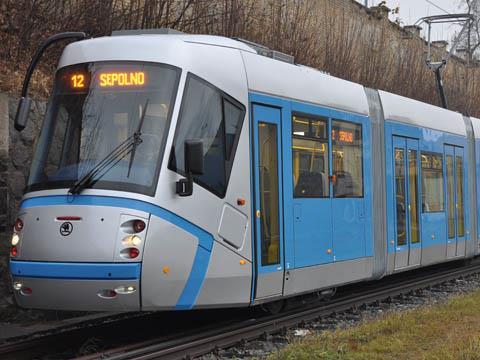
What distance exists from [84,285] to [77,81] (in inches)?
95.1

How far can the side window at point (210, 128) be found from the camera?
8070 millimetres

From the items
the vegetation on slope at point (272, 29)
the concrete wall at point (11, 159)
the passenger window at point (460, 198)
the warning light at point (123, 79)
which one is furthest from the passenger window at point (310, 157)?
the passenger window at point (460, 198)

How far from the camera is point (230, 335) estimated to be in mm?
8516

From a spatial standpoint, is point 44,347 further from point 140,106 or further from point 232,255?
point 140,106

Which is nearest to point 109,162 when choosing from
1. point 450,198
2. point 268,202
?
point 268,202

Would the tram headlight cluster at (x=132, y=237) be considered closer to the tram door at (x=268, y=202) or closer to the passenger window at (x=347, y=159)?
the tram door at (x=268, y=202)

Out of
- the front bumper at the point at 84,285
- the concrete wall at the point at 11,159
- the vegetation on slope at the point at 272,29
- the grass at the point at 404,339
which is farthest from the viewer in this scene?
the vegetation on slope at the point at 272,29

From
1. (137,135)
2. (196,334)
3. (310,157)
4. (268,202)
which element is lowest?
(196,334)

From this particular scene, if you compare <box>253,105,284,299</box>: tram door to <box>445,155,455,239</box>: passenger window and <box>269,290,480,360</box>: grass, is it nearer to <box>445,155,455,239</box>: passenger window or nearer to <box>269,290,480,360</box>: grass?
<box>269,290,480,360</box>: grass

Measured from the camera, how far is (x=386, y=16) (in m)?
28.2

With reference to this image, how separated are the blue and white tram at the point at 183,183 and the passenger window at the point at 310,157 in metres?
0.03

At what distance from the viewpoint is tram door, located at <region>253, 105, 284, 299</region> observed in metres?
8.88

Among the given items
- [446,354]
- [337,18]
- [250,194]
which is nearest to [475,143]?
[337,18]

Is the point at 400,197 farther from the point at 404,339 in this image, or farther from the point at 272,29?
the point at 272,29
